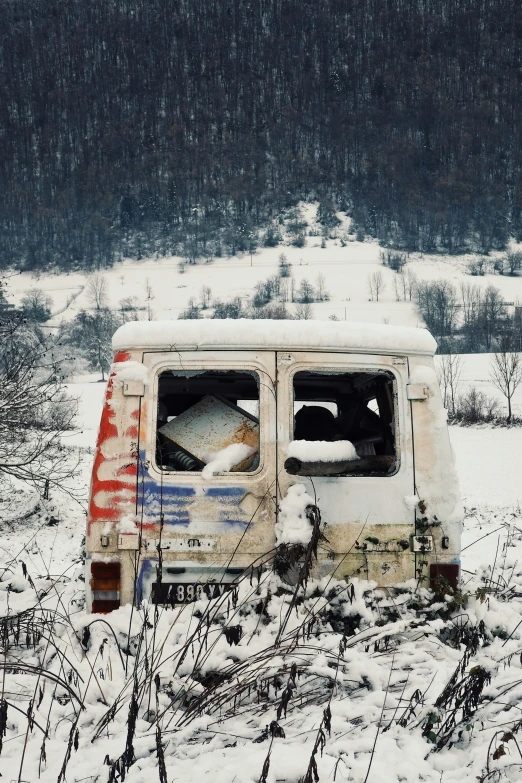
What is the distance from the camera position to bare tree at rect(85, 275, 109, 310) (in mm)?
168538

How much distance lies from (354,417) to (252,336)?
1.66 m

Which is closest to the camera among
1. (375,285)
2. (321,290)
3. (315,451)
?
(315,451)

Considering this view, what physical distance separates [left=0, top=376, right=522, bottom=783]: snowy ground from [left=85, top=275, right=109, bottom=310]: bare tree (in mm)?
163359

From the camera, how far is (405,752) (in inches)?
87.2

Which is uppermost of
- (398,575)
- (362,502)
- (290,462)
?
(290,462)

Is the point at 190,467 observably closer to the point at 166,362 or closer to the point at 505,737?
the point at 166,362

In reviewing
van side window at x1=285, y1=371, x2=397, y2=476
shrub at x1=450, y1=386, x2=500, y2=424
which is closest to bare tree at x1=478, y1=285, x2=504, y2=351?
shrub at x1=450, y1=386, x2=500, y2=424

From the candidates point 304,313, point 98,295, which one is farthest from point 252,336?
point 98,295

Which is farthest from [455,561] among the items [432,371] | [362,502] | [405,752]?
[405,752]

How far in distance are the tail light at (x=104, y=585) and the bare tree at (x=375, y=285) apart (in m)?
143

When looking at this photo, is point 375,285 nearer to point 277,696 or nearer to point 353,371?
point 353,371

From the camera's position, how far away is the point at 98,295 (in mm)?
176625

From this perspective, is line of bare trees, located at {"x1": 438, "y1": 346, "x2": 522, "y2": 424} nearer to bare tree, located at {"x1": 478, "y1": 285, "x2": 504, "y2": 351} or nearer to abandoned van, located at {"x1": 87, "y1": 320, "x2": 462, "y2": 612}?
abandoned van, located at {"x1": 87, "y1": 320, "x2": 462, "y2": 612}

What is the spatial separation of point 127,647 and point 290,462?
1.14m
